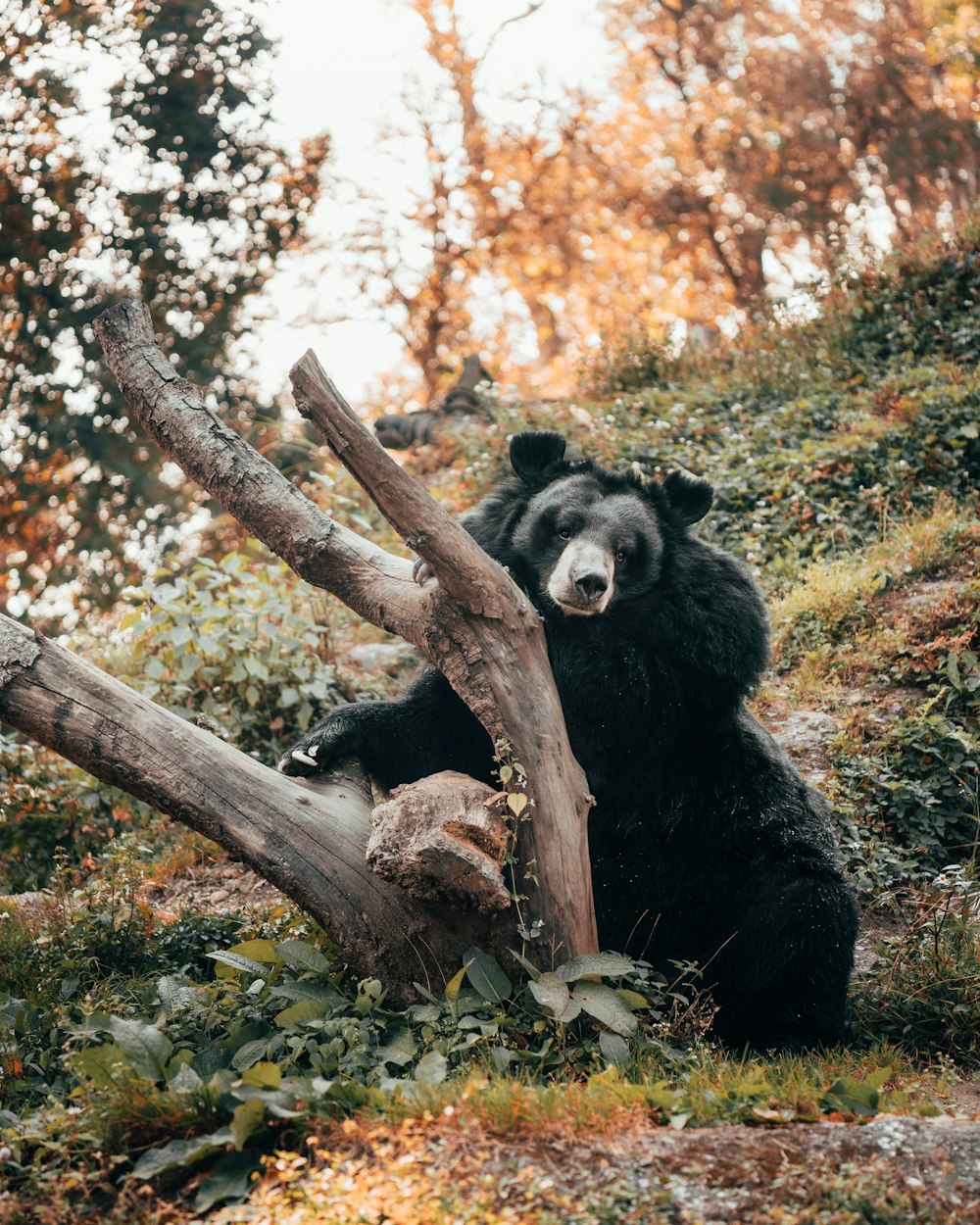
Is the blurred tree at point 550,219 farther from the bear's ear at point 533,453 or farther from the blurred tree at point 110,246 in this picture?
the bear's ear at point 533,453

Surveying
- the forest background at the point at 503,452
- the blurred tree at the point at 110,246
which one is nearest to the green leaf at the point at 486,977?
the forest background at the point at 503,452

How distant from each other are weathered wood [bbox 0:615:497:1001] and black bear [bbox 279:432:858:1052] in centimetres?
46

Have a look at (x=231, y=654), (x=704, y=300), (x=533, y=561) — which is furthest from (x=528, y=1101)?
(x=704, y=300)

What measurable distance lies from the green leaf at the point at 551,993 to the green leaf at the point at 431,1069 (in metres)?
0.39

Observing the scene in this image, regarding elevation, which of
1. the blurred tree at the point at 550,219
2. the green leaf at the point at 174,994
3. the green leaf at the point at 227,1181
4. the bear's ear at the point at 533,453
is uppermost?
the blurred tree at the point at 550,219

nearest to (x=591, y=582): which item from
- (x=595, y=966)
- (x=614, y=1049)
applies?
A: (x=595, y=966)

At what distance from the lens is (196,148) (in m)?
10.5

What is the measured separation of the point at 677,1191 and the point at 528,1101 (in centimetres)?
43

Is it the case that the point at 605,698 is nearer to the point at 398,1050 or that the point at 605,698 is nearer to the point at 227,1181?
the point at 398,1050

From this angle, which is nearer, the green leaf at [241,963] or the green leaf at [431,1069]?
the green leaf at [431,1069]

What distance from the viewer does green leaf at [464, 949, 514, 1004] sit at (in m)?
3.54

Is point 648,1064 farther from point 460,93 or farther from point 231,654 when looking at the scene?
point 460,93

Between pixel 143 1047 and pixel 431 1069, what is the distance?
2.55 ft

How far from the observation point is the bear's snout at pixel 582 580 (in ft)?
13.5
